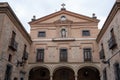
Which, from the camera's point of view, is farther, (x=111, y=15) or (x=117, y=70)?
(x=111, y=15)

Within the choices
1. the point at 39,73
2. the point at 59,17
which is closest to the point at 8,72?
the point at 39,73

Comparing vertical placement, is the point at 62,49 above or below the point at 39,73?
above

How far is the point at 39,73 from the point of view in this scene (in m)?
20.3

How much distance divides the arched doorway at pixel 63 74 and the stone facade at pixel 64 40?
1.01 m

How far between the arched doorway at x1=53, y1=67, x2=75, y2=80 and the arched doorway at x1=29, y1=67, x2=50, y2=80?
3.29 feet

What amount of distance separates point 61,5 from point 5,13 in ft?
38.0

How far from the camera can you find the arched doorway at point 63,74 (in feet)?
66.2

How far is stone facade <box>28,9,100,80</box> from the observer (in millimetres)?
19125

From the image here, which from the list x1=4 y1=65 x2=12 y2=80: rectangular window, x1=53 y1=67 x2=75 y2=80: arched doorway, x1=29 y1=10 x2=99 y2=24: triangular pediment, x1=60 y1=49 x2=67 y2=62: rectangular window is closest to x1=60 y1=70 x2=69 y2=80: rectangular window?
x1=53 y1=67 x2=75 y2=80: arched doorway

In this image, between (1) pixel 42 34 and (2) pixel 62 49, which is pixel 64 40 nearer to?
(2) pixel 62 49

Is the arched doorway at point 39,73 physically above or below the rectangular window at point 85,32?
below

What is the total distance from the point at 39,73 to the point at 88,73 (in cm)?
611

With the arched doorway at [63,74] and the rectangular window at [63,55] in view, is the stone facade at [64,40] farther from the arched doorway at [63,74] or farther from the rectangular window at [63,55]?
the arched doorway at [63,74]

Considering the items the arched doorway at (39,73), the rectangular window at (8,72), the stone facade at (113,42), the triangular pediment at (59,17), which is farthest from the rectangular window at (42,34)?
the stone facade at (113,42)
